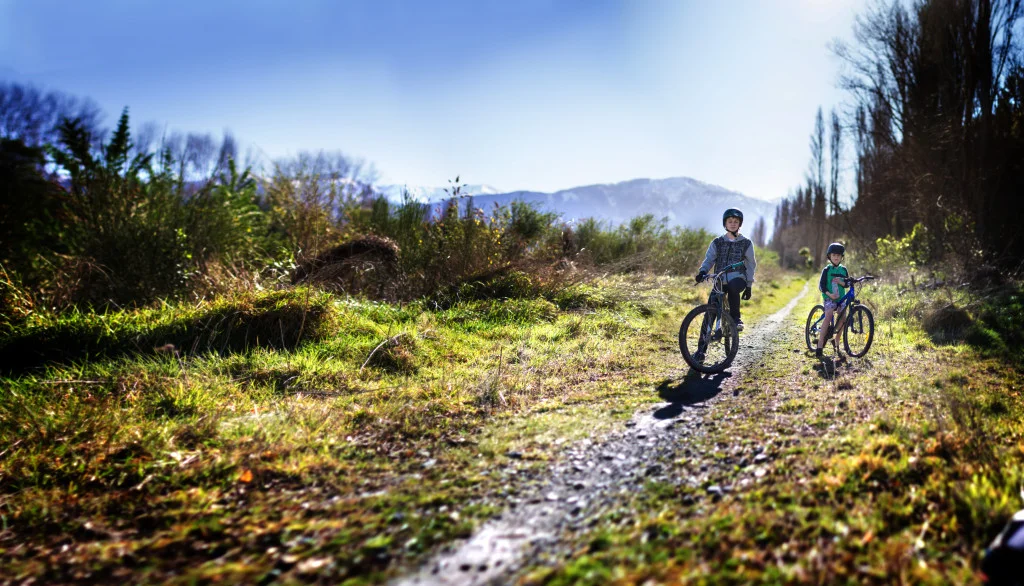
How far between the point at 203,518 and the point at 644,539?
2.37m

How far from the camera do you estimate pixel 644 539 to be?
7.39 feet

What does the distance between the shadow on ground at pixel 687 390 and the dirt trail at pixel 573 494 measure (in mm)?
24

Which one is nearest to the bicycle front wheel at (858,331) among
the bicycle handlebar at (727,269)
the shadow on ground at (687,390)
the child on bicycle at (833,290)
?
the child on bicycle at (833,290)

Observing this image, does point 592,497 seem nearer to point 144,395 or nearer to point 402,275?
point 144,395

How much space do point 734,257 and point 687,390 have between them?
Answer: 6.93ft

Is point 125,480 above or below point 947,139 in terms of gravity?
below

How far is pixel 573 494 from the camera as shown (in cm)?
278

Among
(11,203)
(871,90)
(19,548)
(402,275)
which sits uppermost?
(871,90)

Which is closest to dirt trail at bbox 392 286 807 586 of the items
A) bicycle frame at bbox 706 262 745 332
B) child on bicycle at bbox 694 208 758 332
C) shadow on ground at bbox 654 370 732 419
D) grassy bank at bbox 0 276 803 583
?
shadow on ground at bbox 654 370 732 419

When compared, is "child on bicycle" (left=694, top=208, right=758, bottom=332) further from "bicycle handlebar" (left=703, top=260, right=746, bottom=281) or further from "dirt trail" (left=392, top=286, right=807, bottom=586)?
"dirt trail" (left=392, top=286, right=807, bottom=586)

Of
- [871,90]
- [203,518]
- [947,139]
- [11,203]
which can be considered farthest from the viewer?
[871,90]

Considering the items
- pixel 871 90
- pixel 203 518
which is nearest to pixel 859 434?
pixel 203 518

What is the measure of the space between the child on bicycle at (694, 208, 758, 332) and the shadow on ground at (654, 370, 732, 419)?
0.98 metres

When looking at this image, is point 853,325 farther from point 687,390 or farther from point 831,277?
point 687,390
